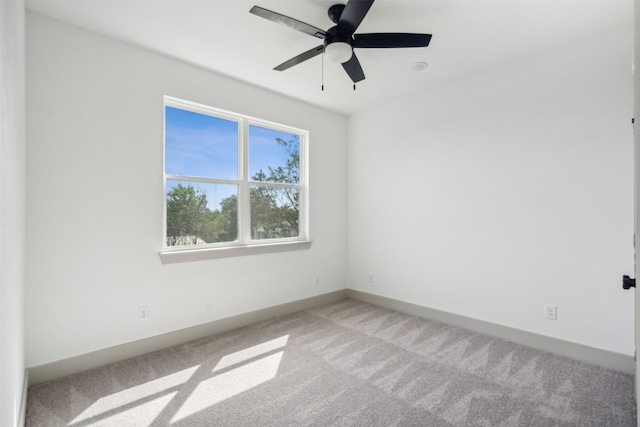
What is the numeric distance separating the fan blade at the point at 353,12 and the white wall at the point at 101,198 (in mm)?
1779

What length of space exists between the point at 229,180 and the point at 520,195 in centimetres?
299

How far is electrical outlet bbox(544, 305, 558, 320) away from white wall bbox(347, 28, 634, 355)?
0.04 metres

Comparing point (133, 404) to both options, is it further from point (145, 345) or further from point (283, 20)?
point (283, 20)

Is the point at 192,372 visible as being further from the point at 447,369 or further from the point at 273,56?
the point at 273,56

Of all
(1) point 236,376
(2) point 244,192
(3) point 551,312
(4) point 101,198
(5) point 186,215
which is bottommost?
(1) point 236,376

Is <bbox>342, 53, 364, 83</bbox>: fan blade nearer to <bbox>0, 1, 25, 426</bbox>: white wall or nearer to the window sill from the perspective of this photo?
<bbox>0, 1, 25, 426</bbox>: white wall

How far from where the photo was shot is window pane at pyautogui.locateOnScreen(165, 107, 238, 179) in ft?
9.97

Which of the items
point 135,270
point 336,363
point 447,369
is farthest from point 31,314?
point 447,369

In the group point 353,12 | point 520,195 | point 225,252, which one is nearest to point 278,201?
point 225,252

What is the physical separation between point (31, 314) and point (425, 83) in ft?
13.6

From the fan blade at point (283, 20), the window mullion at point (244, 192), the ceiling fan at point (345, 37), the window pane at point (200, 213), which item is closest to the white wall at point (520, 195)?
the ceiling fan at point (345, 37)

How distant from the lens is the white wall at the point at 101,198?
2.26m

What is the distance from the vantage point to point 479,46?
268 centimetres

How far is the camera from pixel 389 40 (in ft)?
6.93
